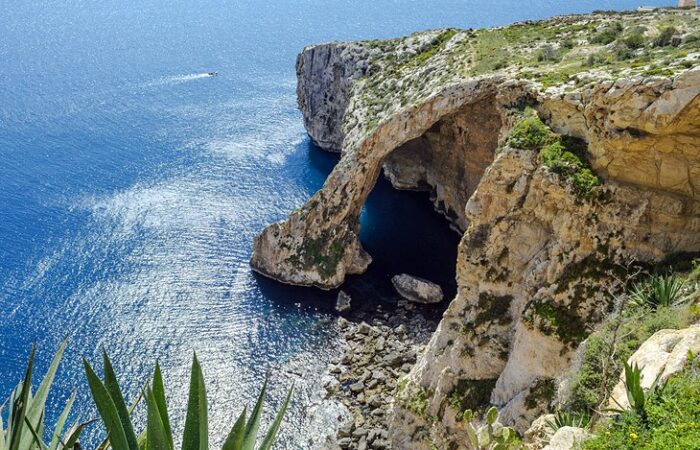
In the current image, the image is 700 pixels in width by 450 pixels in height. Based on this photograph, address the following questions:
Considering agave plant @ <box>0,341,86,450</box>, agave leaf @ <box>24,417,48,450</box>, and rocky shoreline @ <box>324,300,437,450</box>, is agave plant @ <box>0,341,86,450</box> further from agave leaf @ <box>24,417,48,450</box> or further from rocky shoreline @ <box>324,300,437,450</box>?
rocky shoreline @ <box>324,300,437,450</box>

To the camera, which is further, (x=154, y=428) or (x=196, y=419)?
(x=196, y=419)

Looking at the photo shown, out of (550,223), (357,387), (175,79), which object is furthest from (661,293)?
(175,79)

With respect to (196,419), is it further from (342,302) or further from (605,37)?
(605,37)

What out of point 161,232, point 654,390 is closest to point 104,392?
point 654,390

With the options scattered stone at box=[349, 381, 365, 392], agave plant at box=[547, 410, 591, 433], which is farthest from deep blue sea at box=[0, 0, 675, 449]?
agave plant at box=[547, 410, 591, 433]

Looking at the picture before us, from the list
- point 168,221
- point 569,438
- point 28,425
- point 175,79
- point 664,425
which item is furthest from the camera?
point 175,79

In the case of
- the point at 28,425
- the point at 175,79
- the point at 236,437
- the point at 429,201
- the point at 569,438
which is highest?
the point at 28,425

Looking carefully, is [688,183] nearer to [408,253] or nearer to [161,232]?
[408,253]

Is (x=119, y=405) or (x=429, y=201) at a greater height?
(x=119, y=405)
